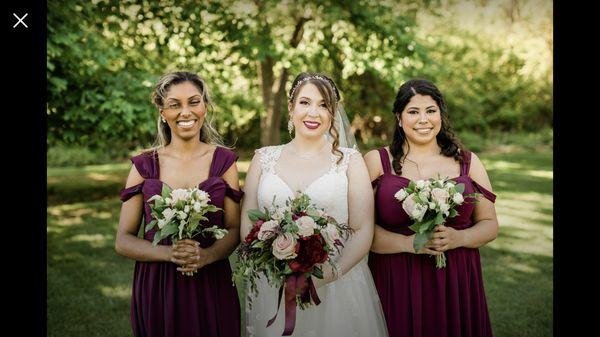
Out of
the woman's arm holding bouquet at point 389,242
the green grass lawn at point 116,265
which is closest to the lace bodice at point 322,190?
the woman's arm holding bouquet at point 389,242

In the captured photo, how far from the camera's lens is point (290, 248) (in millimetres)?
2729

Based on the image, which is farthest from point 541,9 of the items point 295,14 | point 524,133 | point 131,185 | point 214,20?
point 131,185

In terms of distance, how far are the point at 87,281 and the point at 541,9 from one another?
701 inches

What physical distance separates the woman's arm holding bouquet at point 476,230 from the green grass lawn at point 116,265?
232 cm

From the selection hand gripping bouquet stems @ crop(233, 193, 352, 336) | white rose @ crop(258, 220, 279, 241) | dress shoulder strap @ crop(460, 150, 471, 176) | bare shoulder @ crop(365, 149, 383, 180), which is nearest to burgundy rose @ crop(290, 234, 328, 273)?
hand gripping bouquet stems @ crop(233, 193, 352, 336)

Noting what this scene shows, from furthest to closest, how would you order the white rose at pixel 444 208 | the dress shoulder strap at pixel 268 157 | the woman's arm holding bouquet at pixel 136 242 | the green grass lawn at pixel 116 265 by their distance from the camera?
the green grass lawn at pixel 116 265 → the dress shoulder strap at pixel 268 157 → the woman's arm holding bouquet at pixel 136 242 → the white rose at pixel 444 208

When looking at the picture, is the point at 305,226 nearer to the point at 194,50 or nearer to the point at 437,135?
the point at 437,135

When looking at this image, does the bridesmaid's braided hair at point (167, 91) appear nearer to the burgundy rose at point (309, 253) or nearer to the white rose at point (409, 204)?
the burgundy rose at point (309, 253)

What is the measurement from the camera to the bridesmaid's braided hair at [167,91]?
3.45 m

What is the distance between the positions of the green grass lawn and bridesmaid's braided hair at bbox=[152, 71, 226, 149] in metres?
2.85

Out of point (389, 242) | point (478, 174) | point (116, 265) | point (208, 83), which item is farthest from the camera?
point (208, 83)

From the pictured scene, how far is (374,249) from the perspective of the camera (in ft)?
12.0

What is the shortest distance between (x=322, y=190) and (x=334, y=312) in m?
0.81

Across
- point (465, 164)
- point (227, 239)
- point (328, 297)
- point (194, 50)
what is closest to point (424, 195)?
point (465, 164)
